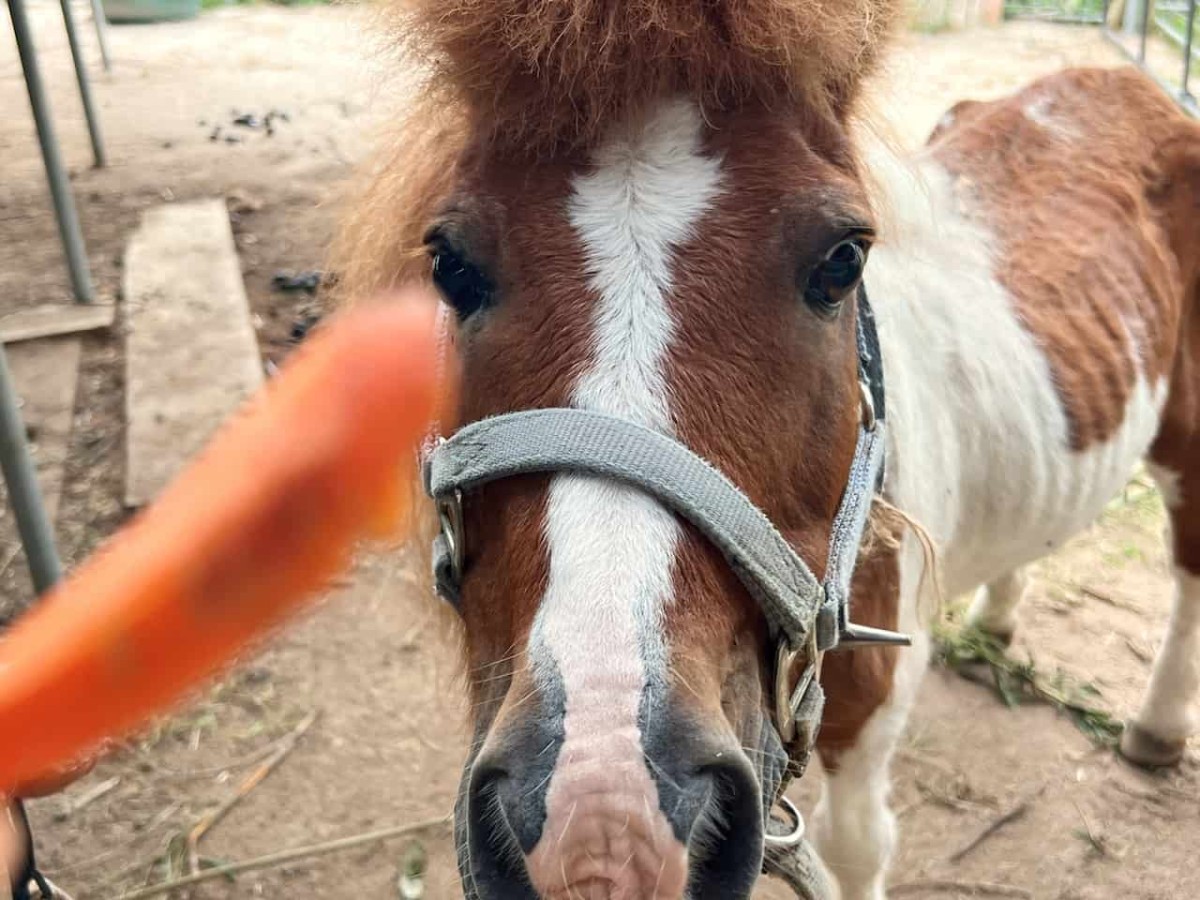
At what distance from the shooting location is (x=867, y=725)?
178 cm

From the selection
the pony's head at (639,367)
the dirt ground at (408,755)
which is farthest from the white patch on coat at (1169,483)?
the pony's head at (639,367)

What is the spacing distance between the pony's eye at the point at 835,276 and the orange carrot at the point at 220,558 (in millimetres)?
466

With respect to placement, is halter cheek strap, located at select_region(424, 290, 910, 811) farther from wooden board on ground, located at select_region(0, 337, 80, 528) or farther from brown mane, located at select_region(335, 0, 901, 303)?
wooden board on ground, located at select_region(0, 337, 80, 528)

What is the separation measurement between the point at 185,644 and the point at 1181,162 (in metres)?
2.44

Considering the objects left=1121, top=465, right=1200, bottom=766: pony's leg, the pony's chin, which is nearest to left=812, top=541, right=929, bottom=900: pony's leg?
the pony's chin

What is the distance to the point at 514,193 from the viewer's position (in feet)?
3.89

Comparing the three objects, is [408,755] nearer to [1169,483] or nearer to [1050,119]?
[1169,483]

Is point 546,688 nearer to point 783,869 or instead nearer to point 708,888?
point 708,888

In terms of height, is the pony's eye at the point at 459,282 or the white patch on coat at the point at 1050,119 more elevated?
the pony's eye at the point at 459,282

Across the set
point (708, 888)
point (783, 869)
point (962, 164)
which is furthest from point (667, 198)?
point (962, 164)

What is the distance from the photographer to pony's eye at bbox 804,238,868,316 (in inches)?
46.6

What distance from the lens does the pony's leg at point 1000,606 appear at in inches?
117

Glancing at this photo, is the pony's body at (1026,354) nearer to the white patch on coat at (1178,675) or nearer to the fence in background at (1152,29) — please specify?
the white patch on coat at (1178,675)

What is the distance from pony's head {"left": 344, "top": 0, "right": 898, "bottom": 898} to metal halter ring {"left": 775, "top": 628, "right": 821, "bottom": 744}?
0.05ft
